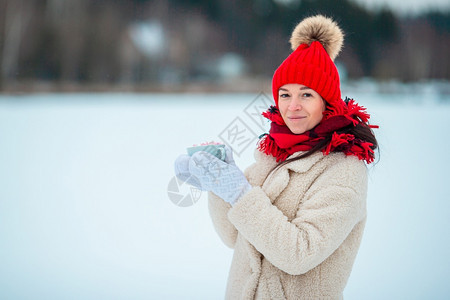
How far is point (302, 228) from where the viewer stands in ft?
3.05

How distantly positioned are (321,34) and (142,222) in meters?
2.52

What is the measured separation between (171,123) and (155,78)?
21.4 ft

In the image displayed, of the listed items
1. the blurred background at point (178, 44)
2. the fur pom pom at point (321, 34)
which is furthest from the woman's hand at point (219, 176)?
the blurred background at point (178, 44)

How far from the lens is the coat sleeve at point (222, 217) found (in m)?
1.25

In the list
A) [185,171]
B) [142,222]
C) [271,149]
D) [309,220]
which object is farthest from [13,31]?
[309,220]

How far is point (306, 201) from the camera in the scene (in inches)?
38.9

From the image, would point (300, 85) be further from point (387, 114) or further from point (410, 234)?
point (387, 114)

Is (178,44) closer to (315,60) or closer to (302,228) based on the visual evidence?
(315,60)

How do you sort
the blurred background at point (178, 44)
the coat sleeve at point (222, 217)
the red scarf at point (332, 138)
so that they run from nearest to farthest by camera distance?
the red scarf at point (332, 138), the coat sleeve at point (222, 217), the blurred background at point (178, 44)

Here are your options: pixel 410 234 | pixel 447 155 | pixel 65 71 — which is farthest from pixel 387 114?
pixel 65 71

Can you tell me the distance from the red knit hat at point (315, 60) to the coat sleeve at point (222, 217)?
1.40 ft

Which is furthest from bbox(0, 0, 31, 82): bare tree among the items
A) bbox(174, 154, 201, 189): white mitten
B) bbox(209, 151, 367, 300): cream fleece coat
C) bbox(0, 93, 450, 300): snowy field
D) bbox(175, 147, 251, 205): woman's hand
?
bbox(209, 151, 367, 300): cream fleece coat

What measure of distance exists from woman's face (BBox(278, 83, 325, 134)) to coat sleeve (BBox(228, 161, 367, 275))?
0.17 metres

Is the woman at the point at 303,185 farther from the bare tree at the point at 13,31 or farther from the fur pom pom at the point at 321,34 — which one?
the bare tree at the point at 13,31
